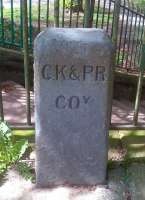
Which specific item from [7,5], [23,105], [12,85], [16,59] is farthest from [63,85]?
[7,5]

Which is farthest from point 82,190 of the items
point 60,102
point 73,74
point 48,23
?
point 48,23

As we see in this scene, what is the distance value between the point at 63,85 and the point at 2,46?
329 centimetres

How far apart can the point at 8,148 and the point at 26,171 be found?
0.71ft

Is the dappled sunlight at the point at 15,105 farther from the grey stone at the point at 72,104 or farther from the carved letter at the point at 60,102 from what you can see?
the carved letter at the point at 60,102

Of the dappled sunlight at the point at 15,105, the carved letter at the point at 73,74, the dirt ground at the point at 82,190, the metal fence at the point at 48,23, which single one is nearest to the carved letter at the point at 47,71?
the carved letter at the point at 73,74

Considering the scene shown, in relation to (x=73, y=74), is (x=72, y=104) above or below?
below

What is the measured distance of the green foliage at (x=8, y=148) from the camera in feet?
10.1

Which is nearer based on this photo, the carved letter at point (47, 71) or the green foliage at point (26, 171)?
the carved letter at point (47, 71)

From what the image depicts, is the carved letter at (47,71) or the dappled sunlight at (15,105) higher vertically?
the carved letter at (47,71)

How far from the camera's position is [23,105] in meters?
4.27

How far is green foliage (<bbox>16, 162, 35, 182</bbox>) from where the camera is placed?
3.04 m

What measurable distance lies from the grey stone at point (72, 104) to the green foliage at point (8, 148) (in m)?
0.26

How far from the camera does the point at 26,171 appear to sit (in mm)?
3062

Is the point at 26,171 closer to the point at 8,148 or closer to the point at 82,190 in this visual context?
the point at 8,148
